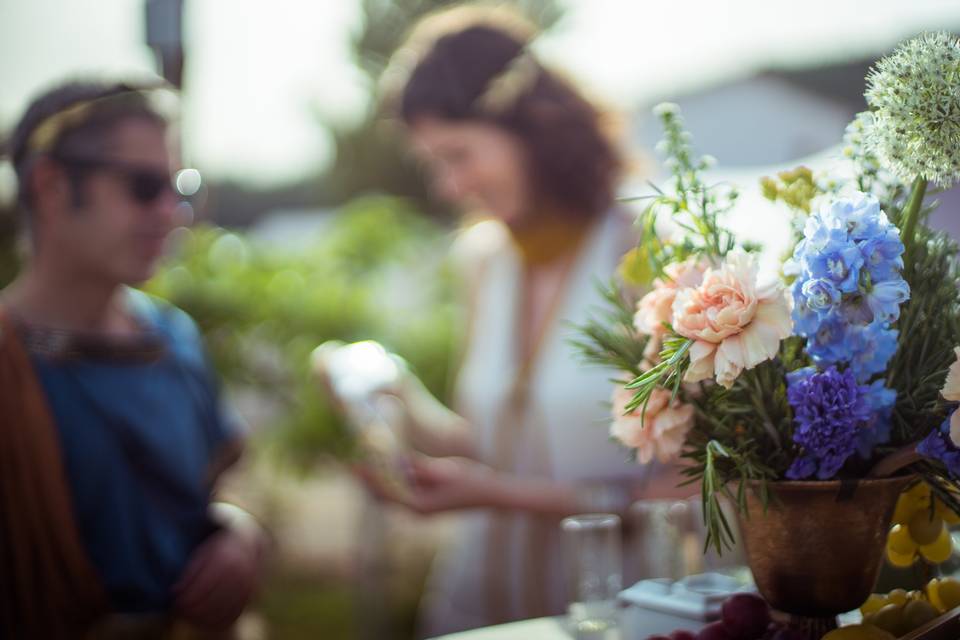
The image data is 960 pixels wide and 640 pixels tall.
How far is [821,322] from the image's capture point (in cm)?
98

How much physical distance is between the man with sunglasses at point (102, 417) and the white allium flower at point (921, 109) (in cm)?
179

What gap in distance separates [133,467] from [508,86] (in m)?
1.40

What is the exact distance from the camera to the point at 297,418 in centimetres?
536

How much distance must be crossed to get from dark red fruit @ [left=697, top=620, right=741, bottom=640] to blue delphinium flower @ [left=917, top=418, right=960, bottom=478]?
1.23 feet

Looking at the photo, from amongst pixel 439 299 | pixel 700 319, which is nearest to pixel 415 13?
pixel 439 299

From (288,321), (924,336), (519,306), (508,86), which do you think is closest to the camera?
(924,336)

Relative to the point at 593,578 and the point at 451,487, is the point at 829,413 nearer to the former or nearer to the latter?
the point at 593,578

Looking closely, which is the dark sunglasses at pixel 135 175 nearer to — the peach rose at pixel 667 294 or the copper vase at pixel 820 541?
the peach rose at pixel 667 294

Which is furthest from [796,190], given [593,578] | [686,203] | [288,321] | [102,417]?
[288,321]

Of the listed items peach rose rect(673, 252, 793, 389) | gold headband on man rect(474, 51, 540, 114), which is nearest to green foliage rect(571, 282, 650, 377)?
peach rose rect(673, 252, 793, 389)

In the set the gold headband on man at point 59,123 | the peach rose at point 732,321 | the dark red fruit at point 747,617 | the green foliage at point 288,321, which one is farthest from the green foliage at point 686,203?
the green foliage at point 288,321

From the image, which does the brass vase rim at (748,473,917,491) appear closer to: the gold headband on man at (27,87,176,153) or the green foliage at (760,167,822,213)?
the green foliage at (760,167,822,213)

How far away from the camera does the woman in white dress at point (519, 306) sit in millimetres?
2314

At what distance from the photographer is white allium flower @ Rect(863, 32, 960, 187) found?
3.01 feet
